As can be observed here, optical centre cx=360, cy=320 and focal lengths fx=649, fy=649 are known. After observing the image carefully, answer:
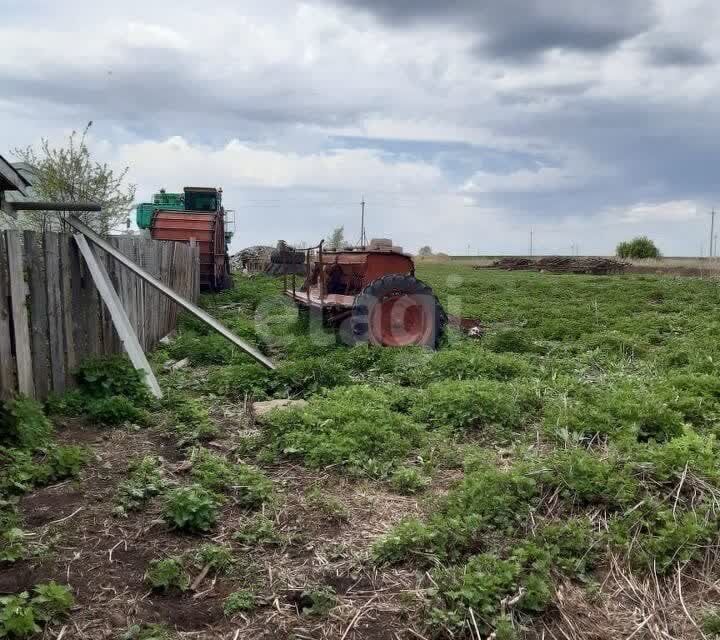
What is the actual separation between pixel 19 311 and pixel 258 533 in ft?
9.93

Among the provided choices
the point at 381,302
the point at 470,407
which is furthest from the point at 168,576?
the point at 381,302

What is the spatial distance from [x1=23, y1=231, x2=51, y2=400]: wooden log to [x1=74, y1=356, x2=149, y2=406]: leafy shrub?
1.60 ft

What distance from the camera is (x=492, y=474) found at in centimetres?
436

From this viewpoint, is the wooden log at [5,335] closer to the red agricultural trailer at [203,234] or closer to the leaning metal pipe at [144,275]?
the leaning metal pipe at [144,275]

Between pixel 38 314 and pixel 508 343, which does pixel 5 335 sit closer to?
pixel 38 314

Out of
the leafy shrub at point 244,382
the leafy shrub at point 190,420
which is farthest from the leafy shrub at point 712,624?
the leafy shrub at point 244,382

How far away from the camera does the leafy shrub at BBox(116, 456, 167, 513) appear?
4227 mm

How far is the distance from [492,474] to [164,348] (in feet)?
22.4

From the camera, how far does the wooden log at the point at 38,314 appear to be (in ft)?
19.0

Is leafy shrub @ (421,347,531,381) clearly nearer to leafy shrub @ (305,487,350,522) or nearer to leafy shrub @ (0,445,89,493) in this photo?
leafy shrub @ (305,487,350,522)

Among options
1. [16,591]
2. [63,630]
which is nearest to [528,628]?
[63,630]

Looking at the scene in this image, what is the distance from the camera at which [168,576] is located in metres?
3.36

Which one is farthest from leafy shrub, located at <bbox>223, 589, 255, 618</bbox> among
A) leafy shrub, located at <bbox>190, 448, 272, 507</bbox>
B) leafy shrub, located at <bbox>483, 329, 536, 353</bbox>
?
leafy shrub, located at <bbox>483, 329, 536, 353</bbox>

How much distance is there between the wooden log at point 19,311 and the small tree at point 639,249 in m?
48.8
